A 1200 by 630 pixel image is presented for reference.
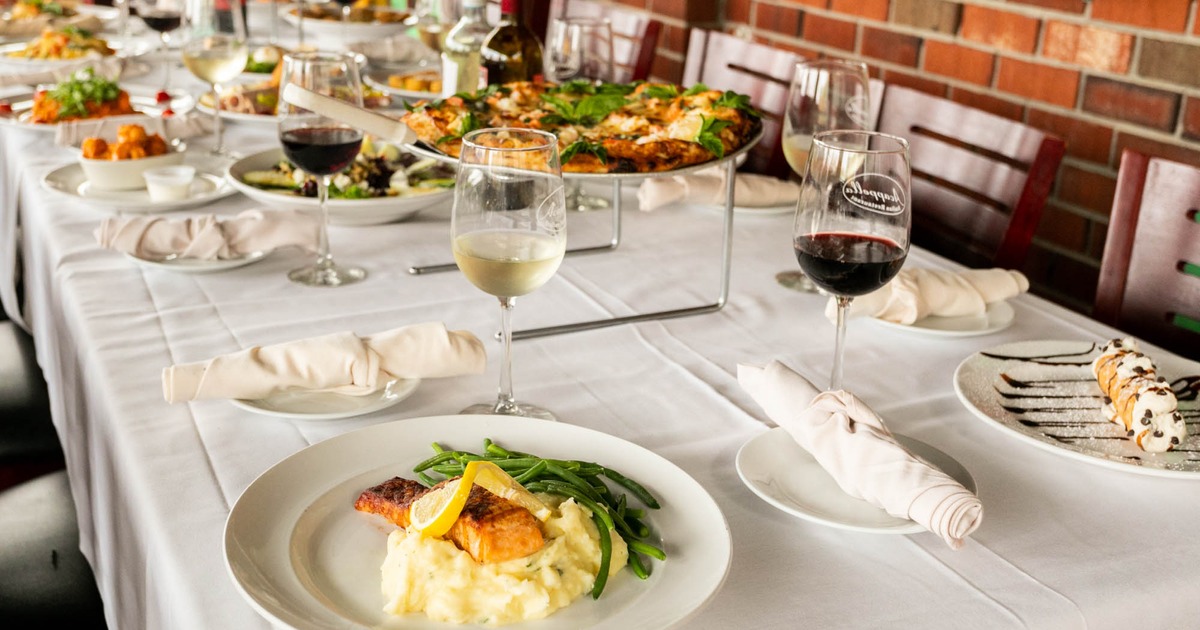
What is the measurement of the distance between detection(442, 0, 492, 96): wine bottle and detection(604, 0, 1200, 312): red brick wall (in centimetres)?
103

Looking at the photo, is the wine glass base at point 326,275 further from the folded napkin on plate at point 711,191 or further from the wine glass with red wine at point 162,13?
the wine glass with red wine at point 162,13

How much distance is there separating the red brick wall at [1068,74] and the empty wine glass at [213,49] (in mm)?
1431

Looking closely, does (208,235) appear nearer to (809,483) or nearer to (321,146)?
(321,146)

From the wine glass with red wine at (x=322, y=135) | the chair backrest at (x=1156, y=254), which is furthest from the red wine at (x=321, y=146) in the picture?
the chair backrest at (x=1156, y=254)

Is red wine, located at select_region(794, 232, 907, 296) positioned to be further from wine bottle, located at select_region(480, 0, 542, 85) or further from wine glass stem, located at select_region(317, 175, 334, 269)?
wine bottle, located at select_region(480, 0, 542, 85)

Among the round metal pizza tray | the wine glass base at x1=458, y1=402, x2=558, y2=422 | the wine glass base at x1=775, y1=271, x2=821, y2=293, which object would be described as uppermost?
the round metal pizza tray

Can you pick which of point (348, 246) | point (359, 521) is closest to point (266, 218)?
point (348, 246)

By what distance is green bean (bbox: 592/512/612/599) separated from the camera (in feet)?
2.36

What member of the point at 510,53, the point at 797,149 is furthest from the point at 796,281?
the point at 510,53

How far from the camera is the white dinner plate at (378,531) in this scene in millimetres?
700

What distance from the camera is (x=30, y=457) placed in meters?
1.68

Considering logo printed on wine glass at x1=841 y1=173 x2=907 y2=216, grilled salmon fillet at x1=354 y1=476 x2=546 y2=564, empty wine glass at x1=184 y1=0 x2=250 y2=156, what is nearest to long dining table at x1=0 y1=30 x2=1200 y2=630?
grilled salmon fillet at x1=354 y1=476 x2=546 y2=564

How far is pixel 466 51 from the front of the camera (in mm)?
1984

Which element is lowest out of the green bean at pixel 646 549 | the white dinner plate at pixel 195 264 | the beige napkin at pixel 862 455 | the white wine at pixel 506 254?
the white dinner plate at pixel 195 264
